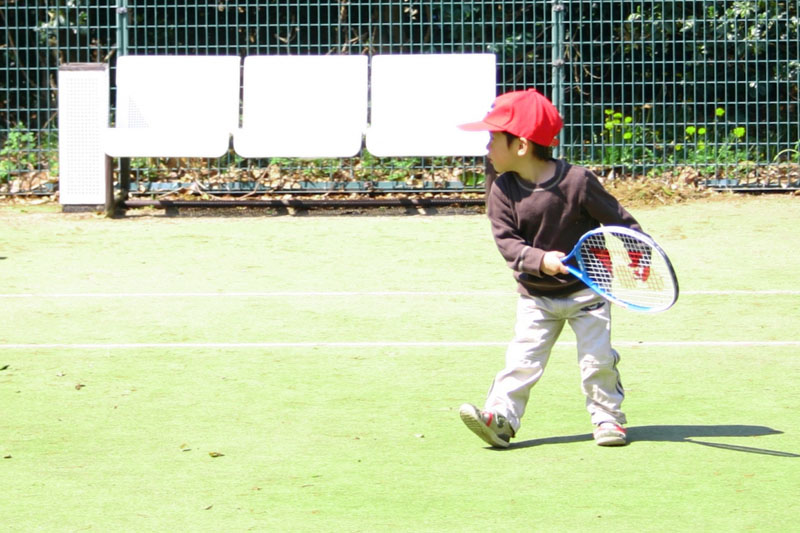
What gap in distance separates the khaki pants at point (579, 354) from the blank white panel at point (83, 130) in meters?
7.95

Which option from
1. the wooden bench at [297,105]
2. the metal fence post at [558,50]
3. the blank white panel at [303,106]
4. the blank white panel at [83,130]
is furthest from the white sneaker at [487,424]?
the metal fence post at [558,50]

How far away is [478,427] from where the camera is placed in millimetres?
4781

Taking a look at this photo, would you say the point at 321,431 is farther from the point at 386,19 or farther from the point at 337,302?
the point at 386,19

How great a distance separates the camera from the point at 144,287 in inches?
344

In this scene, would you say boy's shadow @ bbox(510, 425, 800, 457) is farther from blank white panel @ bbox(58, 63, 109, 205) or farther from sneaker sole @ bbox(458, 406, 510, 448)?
blank white panel @ bbox(58, 63, 109, 205)

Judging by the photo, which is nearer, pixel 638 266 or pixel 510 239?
pixel 638 266

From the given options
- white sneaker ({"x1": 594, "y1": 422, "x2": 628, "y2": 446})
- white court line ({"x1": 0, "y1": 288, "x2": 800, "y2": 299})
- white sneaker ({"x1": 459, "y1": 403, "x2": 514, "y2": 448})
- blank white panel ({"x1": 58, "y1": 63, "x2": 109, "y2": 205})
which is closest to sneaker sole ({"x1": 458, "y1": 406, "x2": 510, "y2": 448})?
white sneaker ({"x1": 459, "y1": 403, "x2": 514, "y2": 448})

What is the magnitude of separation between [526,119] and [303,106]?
7.63 metres

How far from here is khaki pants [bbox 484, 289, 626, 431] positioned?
4926 millimetres

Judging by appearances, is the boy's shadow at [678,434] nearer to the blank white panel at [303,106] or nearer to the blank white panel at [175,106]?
the blank white panel at [303,106]

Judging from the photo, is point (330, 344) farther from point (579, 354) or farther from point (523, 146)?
point (523, 146)

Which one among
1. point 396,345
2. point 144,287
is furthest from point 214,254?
point 396,345

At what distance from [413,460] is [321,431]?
1.83 feet

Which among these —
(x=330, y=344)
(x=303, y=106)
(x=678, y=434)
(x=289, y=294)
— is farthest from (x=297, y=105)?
(x=678, y=434)
